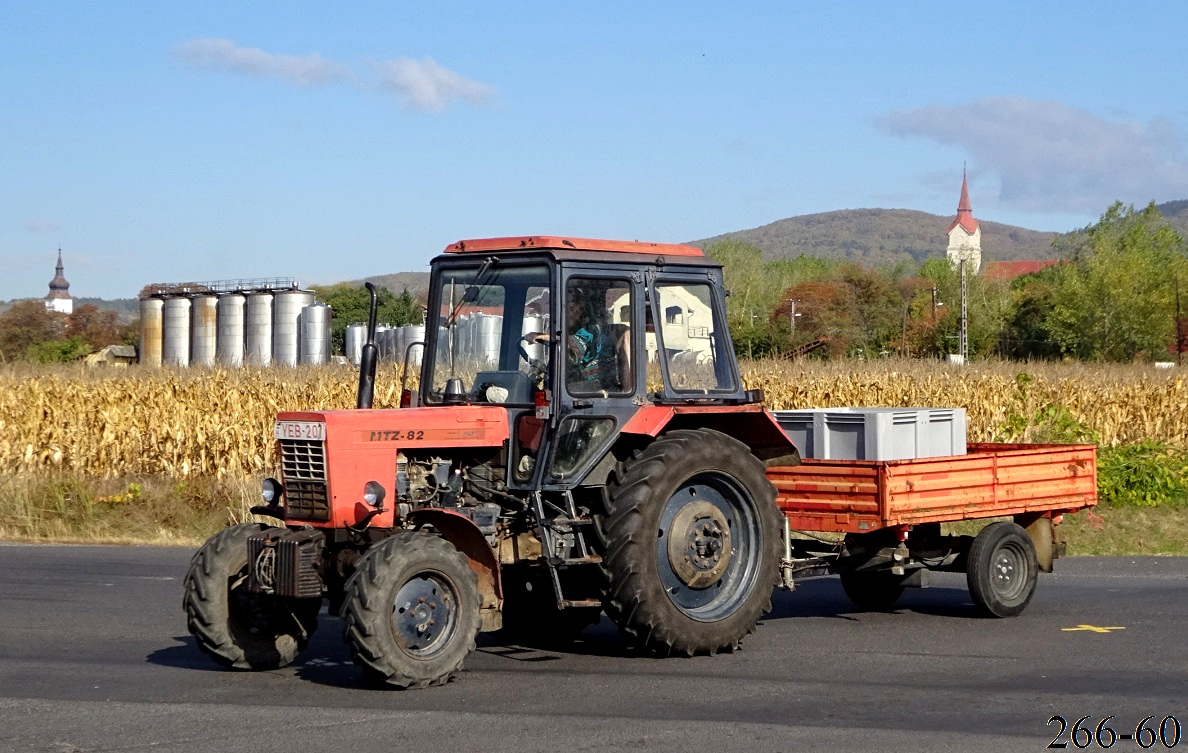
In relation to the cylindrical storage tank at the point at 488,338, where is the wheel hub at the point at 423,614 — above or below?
below

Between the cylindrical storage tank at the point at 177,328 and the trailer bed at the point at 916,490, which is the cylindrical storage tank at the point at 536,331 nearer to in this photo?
the trailer bed at the point at 916,490

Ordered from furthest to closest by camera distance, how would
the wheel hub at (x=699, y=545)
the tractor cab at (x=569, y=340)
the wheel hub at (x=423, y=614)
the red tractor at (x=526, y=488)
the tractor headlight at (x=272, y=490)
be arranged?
the wheel hub at (x=699, y=545) < the tractor cab at (x=569, y=340) < the tractor headlight at (x=272, y=490) < the red tractor at (x=526, y=488) < the wheel hub at (x=423, y=614)

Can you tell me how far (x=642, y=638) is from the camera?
8.77 m

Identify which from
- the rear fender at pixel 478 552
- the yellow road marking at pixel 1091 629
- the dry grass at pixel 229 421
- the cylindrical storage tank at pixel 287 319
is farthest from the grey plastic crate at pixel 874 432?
the cylindrical storage tank at pixel 287 319

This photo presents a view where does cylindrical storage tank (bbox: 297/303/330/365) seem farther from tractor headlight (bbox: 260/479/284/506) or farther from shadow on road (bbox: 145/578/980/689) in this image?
tractor headlight (bbox: 260/479/284/506)

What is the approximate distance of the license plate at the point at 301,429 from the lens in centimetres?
830

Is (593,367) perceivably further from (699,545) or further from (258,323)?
(258,323)

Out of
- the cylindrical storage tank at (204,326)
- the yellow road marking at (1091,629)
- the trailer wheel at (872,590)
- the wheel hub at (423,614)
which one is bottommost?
the yellow road marking at (1091,629)

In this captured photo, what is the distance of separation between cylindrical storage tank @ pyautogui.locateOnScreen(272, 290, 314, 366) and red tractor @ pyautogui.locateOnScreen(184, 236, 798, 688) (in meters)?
45.0

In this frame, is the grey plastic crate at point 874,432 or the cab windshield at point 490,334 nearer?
the cab windshield at point 490,334

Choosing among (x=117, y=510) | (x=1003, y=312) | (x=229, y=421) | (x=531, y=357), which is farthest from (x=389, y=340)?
(x=1003, y=312)

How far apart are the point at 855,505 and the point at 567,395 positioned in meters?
2.62

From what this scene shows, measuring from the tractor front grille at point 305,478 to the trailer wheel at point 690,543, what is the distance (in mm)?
1736

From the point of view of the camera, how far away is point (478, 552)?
8477 mm
